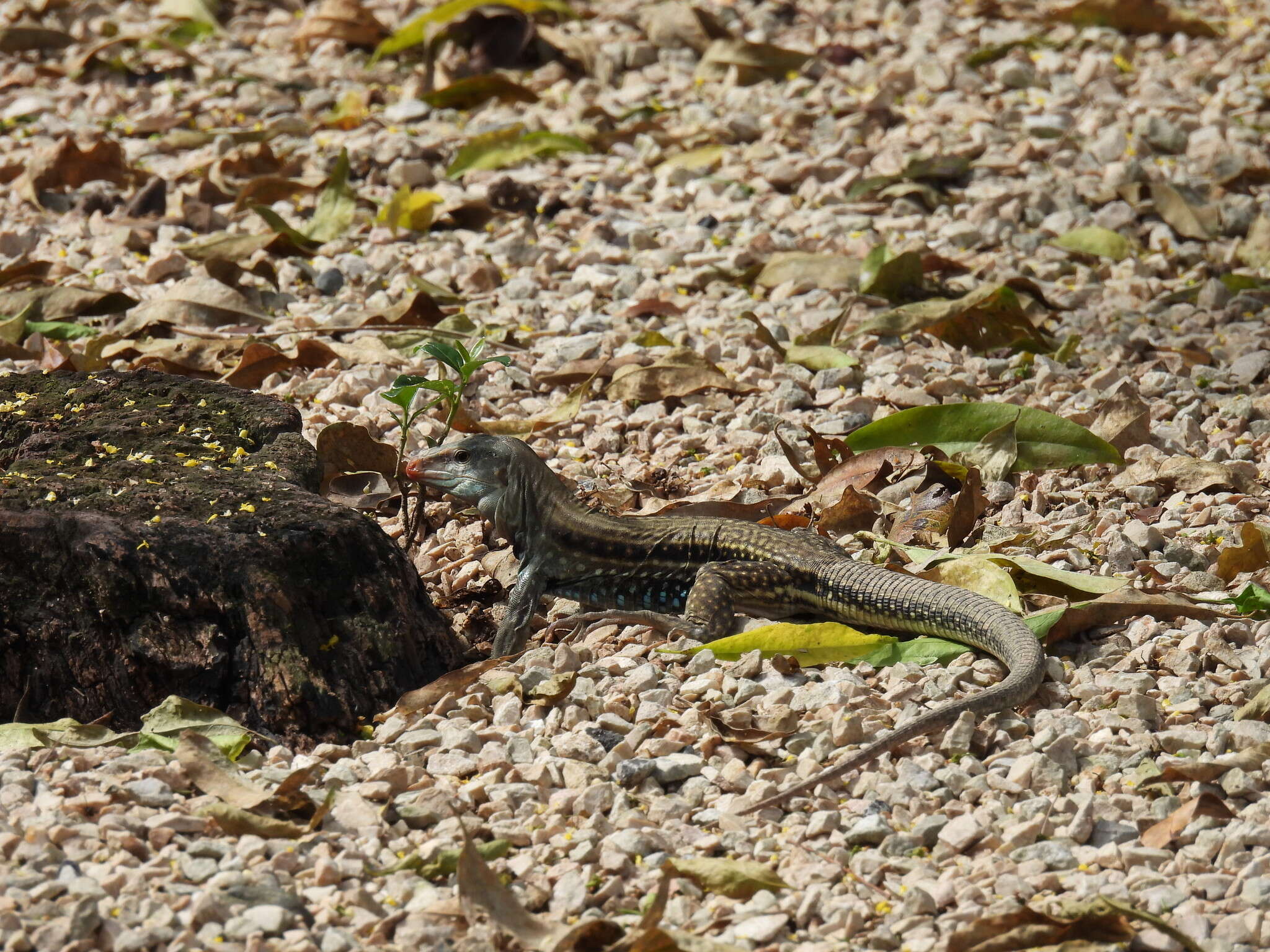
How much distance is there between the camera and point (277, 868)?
299 centimetres

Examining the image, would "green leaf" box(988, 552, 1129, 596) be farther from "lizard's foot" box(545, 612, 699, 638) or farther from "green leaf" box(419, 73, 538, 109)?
"green leaf" box(419, 73, 538, 109)

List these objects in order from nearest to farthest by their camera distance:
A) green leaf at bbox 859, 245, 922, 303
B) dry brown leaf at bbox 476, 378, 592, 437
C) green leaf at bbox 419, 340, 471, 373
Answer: green leaf at bbox 419, 340, 471, 373 < dry brown leaf at bbox 476, 378, 592, 437 < green leaf at bbox 859, 245, 922, 303

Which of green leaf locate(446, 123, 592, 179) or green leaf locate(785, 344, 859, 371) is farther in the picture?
green leaf locate(446, 123, 592, 179)

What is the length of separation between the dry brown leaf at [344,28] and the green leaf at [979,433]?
514cm

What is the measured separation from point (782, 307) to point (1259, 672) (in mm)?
2960

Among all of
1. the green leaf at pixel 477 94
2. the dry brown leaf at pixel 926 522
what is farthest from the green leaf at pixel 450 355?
the green leaf at pixel 477 94

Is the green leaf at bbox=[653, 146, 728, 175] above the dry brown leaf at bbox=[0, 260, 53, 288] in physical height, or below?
above

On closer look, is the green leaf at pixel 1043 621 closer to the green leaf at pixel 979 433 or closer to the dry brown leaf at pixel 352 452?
the green leaf at pixel 979 433

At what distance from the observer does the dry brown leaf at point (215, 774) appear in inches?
125

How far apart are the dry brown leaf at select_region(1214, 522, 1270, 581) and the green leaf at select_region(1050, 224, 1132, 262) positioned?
2.61 metres

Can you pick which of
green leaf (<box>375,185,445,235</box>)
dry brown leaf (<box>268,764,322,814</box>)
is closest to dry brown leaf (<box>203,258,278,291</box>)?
green leaf (<box>375,185,445,235</box>)

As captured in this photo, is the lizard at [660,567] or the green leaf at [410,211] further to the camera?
the green leaf at [410,211]

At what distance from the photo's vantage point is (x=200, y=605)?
140 inches

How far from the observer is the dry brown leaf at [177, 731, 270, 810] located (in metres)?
3.18
